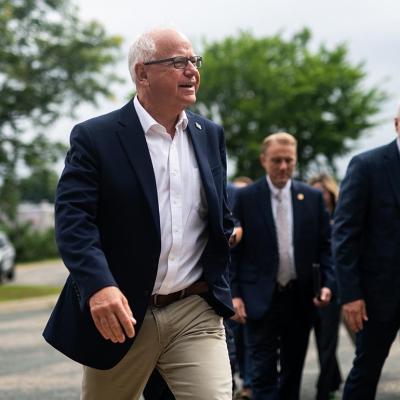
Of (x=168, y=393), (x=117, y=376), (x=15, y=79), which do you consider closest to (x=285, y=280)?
(x=168, y=393)

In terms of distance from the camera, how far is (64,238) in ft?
11.5

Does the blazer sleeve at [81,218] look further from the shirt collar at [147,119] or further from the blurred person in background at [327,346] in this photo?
the blurred person in background at [327,346]

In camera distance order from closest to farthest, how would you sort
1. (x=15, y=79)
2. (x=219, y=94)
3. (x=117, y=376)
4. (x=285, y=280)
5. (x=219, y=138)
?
(x=117, y=376), (x=219, y=138), (x=285, y=280), (x=15, y=79), (x=219, y=94)

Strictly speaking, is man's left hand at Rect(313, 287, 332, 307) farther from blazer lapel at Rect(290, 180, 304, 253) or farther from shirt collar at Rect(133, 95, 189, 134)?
shirt collar at Rect(133, 95, 189, 134)

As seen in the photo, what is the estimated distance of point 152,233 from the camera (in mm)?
3643

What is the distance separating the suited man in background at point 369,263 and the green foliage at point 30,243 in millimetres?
46609

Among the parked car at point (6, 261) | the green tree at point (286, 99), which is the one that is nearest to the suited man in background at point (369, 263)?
the parked car at point (6, 261)

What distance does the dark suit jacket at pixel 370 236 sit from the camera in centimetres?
527

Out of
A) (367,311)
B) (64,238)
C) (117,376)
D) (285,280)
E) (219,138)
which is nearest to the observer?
(64,238)

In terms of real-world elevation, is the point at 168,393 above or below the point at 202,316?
below

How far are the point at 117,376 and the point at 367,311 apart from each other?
201 cm

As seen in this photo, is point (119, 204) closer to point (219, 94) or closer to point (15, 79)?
point (15, 79)

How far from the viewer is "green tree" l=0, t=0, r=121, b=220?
27.0 meters

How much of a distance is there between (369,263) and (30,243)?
47894mm
